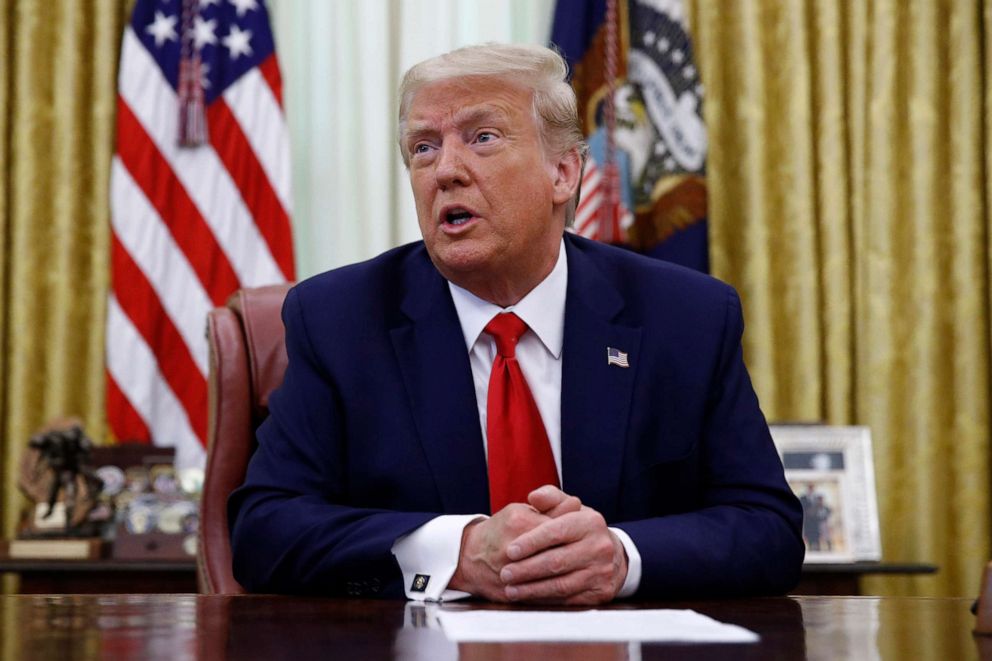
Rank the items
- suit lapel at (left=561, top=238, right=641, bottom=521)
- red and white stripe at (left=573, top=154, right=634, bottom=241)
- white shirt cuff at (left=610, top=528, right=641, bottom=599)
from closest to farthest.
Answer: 1. white shirt cuff at (left=610, top=528, right=641, bottom=599)
2. suit lapel at (left=561, top=238, right=641, bottom=521)
3. red and white stripe at (left=573, top=154, right=634, bottom=241)

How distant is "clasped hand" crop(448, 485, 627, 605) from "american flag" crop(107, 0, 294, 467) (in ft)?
8.77

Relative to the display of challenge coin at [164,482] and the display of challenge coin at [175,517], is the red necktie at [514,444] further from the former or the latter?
the display of challenge coin at [164,482]

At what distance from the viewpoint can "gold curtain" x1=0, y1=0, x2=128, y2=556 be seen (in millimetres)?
4270

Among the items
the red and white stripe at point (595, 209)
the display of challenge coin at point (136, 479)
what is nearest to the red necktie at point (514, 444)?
the display of challenge coin at point (136, 479)

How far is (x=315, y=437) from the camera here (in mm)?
2139

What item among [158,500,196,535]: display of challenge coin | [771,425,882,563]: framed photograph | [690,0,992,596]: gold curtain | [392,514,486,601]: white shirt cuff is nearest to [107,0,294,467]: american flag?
[158,500,196,535]: display of challenge coin

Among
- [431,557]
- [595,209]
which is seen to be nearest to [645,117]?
[595,209]

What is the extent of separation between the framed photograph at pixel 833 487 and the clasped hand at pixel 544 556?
1966 millimetres

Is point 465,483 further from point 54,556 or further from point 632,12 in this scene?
point 632,12

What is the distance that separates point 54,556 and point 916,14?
3.33m

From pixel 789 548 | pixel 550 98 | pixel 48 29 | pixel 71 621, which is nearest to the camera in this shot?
pixel 71 621

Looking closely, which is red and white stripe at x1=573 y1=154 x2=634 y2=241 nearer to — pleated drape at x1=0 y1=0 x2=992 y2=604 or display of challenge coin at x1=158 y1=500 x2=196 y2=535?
pleated drape at x1=0 y1=0 x2=992 y2=604

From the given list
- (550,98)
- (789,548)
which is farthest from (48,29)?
(789,548)

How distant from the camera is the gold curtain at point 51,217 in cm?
427
